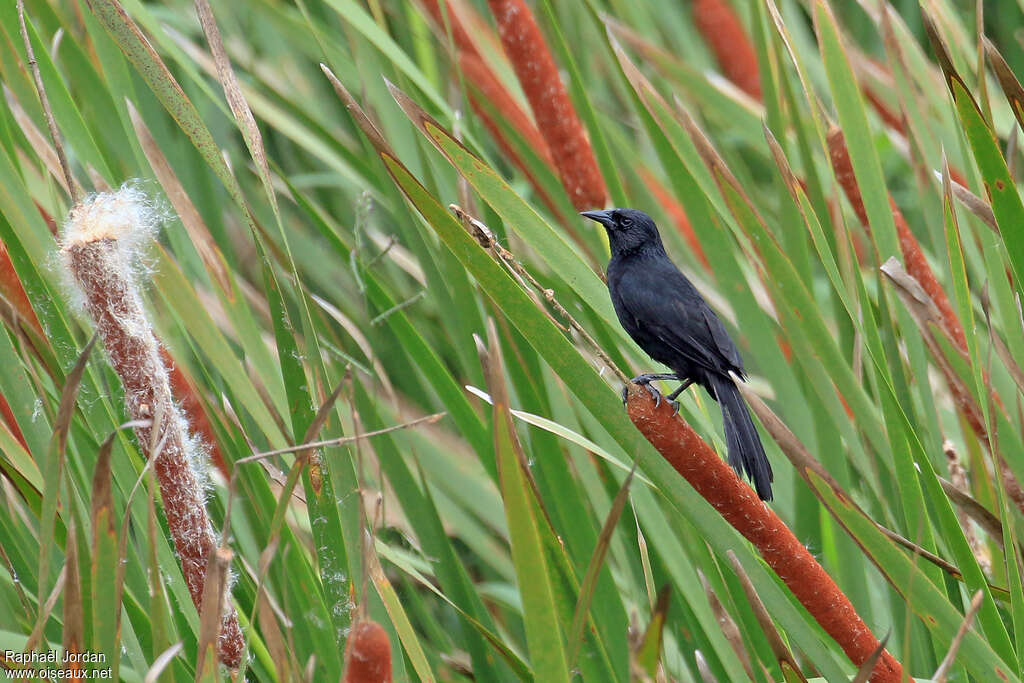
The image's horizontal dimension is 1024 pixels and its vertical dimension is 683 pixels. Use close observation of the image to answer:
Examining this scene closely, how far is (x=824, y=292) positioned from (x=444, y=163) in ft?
4.28

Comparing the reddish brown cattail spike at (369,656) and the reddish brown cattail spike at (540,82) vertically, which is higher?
the reddish brown cattail spike at (540,82)

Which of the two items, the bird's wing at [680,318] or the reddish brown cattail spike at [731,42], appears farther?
the reddish brown cattail spike at [731,42]

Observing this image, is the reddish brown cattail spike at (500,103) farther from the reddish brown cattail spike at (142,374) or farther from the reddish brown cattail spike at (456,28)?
the reddish brown cattail spike at (142,374)

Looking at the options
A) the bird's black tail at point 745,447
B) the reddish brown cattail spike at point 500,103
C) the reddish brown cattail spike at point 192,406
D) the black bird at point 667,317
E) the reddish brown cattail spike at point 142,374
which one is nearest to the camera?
the reddish brown cattail spike at point 142,374

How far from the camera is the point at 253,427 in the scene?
1604 millimetres

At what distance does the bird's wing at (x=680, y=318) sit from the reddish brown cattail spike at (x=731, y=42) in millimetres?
1128

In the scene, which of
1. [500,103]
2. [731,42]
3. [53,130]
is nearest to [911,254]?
[500,103]

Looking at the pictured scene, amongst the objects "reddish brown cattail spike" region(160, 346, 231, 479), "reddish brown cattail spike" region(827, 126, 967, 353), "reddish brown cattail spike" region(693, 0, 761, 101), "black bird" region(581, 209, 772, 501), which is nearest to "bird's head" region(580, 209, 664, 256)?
"black bird" region(581, 209, 772, 501)

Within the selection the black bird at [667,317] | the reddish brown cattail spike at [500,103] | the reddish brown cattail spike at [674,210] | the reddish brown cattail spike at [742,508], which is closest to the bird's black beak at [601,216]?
the black bird at [667,317]

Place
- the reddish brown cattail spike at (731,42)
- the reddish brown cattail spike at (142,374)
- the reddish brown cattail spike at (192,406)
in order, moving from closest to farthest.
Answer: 1. the reddish brown cattail spike at (142,374)
2. the reddish brown cattail spike at (192,406)
3. the reddish brown cattail spike at (731,42)

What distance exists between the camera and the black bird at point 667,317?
1.76 m

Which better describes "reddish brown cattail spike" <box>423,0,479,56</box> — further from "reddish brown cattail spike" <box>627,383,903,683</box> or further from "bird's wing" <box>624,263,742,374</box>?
"reddish brown cattail spike" <box>627,383,903,683</box>

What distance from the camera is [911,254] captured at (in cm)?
155

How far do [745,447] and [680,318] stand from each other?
A: 1.43 feet
